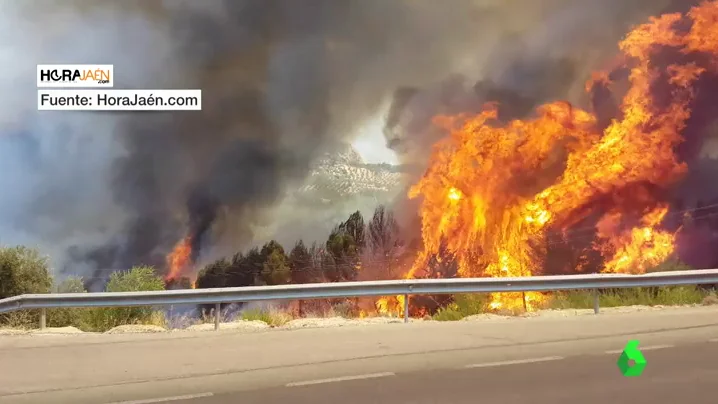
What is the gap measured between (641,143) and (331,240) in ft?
49.3

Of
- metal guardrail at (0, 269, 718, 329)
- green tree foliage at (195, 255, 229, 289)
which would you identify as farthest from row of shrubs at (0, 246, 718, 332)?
green tree foliage at (195, 255, 229, 289)

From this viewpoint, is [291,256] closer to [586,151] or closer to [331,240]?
[331,240]

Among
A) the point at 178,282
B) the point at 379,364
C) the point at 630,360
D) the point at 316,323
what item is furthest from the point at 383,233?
the point at 630,360

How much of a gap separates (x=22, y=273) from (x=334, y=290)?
10084 millimetres

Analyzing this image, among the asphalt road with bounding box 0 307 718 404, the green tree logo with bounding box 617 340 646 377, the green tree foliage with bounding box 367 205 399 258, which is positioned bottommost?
the green tree logo with bounding box 617 340 646 377

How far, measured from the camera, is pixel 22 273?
16422 millimetres

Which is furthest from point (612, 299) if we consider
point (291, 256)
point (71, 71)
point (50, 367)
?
point (71, 71)

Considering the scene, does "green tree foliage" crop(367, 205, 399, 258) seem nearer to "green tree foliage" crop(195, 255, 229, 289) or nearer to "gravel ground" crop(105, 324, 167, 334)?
"green tree foliage" crop(195, 255, 229, 289)

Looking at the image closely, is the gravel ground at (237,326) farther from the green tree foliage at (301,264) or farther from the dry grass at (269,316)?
the green tree foliage at (301,264)

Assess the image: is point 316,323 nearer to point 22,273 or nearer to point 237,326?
point 237,326

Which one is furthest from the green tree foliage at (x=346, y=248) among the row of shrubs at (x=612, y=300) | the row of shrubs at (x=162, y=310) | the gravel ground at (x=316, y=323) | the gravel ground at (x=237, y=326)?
the gravel ground at (x=237, y=326)

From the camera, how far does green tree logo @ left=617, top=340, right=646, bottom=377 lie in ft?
22.8

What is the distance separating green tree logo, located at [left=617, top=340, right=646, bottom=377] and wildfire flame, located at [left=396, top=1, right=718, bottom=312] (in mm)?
16070

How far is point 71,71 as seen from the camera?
26.9 meters
